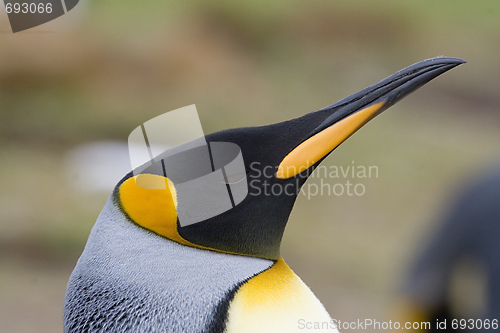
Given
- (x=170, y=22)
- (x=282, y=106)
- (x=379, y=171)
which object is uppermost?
(x=170, y=22)

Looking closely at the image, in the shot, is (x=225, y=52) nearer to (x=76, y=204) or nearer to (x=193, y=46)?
(x=193, y=46)

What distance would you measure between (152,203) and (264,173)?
0.20 m

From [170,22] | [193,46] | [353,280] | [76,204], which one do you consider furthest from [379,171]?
[76,204]

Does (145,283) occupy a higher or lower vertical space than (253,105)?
higher

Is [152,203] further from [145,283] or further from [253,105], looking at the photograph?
[253,105]

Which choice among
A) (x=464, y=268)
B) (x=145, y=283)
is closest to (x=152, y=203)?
(x=145, y=283)

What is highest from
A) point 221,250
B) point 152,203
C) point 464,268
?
point 152,203

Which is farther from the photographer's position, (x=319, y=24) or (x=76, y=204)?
(x=319, y=24)

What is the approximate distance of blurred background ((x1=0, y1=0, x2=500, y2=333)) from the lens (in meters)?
2.70

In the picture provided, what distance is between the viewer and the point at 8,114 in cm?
296

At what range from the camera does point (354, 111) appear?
66 cm

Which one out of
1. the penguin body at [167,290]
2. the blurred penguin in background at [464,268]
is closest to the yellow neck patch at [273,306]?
the penguin body at [167,290]

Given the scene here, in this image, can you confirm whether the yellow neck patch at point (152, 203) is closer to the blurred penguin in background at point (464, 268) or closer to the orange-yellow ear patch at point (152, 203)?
the orange-yellow ear patch at point (152, 203)

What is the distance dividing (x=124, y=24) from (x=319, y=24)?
1.60 meters
